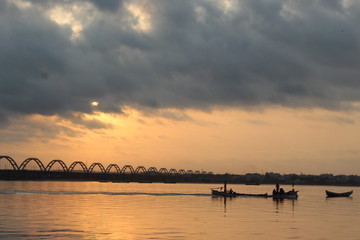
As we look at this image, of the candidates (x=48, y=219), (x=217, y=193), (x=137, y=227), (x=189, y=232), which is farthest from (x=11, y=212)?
(x=217, y=193)

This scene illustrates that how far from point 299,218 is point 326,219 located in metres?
3.44

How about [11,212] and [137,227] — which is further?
[11,212]

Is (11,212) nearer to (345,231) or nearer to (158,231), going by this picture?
(158,231)

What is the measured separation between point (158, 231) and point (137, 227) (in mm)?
3594

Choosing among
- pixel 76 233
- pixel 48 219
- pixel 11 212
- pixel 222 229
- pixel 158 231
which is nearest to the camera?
pixel 76 233

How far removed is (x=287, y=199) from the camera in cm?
12588

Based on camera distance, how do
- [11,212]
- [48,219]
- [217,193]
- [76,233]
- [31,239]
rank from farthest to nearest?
[217,193] < [11,212] < [48,219] < [76,233] < [31,239]

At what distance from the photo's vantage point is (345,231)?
174ft

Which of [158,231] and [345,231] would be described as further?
[345,231]

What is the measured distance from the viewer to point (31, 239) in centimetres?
4094

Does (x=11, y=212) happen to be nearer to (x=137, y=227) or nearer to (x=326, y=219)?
(x=137, y=227)

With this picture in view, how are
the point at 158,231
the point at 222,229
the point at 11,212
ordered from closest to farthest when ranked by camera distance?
the point at 158,231 < the point at 222,229 < the point at 11,212

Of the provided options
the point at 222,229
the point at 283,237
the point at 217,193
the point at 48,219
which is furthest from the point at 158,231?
the point at 217,193

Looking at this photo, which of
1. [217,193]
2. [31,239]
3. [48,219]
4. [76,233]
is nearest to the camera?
[31,239]
